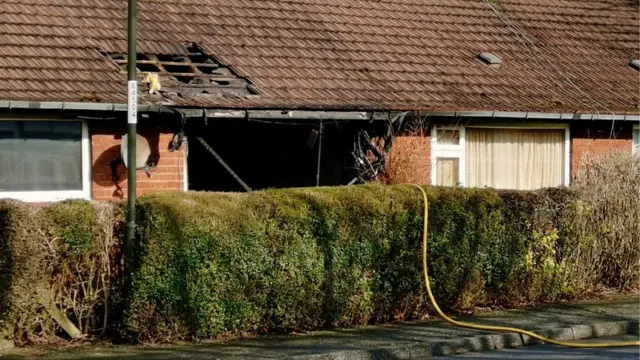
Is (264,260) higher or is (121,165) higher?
(121,165)

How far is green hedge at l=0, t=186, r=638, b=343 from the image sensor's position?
11922mm

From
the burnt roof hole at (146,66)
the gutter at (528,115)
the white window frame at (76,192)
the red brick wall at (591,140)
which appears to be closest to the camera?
the white window frame at (76,192)

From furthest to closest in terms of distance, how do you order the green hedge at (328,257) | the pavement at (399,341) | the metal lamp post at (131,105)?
the green hedge at (328,257) → the metal lamp post at (131,105) → the pavement at (399,341)

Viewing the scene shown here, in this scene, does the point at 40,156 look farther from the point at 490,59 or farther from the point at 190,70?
the point at 490,59

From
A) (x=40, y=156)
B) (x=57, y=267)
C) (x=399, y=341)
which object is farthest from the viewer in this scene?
(x=40, y=156)

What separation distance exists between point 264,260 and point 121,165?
3678 millimetres

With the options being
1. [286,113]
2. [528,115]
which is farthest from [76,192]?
[528,115]

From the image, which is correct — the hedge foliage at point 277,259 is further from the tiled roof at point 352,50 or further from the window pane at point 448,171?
the window pane at point 448,171

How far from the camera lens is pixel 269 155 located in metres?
19.2

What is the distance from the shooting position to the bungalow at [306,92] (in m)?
15.4

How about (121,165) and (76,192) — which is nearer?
(76,192)

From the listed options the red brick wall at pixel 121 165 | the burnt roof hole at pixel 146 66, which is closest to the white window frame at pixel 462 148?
the red brick wall at pixel 121 165

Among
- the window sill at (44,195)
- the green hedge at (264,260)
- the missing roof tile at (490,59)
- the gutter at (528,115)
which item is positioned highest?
the missing roof tile at (490,59)

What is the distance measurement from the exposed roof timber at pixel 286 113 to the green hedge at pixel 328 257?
2846 millimetres
